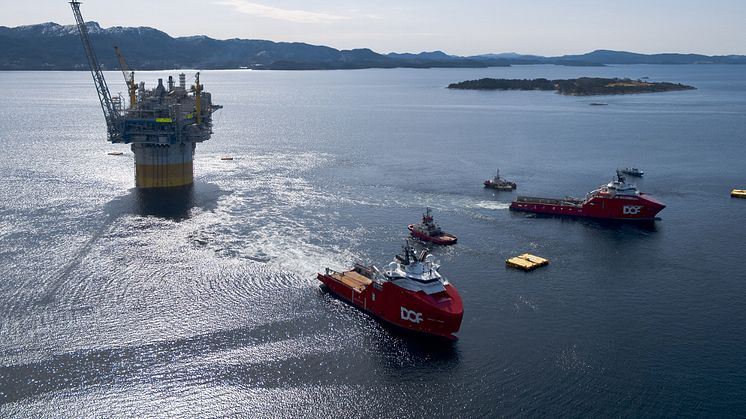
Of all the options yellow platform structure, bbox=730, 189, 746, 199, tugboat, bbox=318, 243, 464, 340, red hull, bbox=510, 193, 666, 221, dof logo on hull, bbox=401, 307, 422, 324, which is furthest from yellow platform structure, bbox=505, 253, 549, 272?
yellow platform structure, bbox=730, 189, 746, 199

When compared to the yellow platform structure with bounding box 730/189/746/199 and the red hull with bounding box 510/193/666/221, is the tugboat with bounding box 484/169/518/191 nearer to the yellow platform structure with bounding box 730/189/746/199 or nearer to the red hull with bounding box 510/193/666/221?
the red hull with bounding box 510/193/666/221

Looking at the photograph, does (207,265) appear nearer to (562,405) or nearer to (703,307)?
(562,405)

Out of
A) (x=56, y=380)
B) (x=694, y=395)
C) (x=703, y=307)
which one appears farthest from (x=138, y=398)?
(x=703, y=307)

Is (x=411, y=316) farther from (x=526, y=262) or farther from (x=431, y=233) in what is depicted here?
(x=431, y=233)

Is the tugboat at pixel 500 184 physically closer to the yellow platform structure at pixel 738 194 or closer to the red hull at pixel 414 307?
the yellow platform structure at pixel 738 194

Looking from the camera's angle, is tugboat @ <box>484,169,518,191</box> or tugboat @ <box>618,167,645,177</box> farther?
tugboat @ <box>618,167,645,177</box>

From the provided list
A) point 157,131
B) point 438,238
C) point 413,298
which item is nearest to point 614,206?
point 438,238
